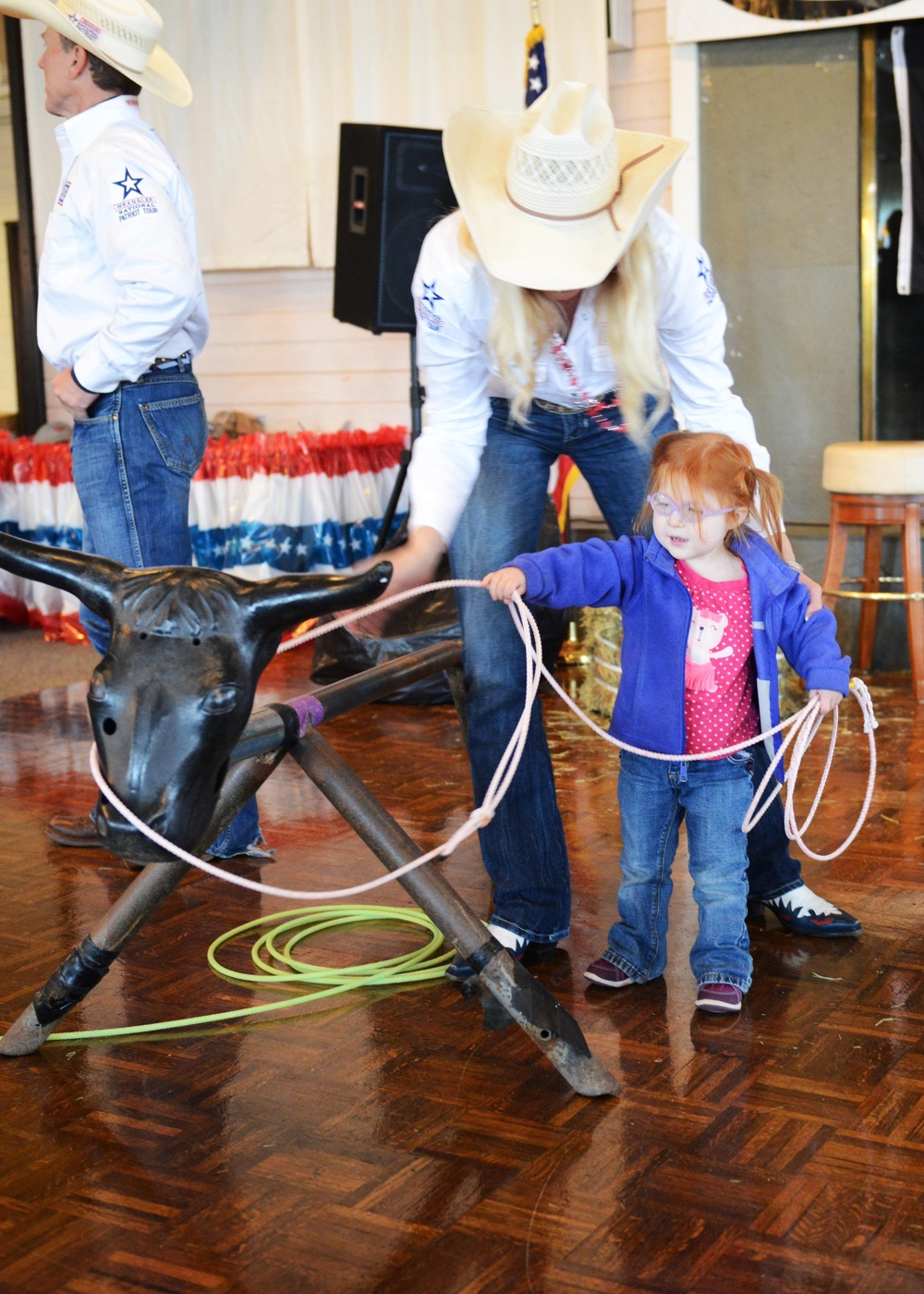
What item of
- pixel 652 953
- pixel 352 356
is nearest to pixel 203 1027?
pixel 652 953

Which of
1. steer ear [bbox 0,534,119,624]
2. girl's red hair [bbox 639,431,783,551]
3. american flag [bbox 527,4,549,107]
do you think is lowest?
steer ear [bbox 0,534,119,624]

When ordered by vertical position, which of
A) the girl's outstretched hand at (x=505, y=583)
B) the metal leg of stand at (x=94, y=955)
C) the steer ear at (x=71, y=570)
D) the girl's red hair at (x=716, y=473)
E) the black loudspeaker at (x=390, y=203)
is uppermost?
the black loudspeaker at (x=390, y=203)

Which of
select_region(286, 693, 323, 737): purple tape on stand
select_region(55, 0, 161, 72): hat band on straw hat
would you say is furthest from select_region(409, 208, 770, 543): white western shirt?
select_region(55, 0, 161, 72): hat band on straw hat

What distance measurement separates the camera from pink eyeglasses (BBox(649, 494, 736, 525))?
2.22 m

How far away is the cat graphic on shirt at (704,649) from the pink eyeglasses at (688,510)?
0.54 ft

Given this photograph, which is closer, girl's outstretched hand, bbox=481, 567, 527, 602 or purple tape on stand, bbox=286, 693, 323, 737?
purple tape on stand, bbox=286, 693, 323, 737

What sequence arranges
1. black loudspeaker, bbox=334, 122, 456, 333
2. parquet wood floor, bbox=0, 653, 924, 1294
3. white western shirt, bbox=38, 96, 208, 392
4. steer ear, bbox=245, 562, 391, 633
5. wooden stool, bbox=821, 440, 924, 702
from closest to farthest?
parquet wood floor, bbox=0, 653, 924, 1294, steer ear, bbox=245, 562, 391, 633, white western shirt, bbox=38, 96, 208, 392, wooden stool, bbox=821, 440, 924, 702, black loudspeaker, bbox=334, 122, 456, 333

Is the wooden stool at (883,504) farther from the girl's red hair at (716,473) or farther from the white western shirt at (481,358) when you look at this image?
the girl's red hair at (716,473)

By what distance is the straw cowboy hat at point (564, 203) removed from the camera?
2.10 metres

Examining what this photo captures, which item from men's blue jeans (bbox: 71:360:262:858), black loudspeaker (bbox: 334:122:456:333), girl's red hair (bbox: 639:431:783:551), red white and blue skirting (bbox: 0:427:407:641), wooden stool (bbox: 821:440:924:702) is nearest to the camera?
girl's red hair (bbox: 639:431:783:551)

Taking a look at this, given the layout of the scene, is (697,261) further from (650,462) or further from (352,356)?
(352,356)

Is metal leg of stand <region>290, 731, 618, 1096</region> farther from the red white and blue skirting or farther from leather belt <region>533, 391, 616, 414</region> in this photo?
the red white and blue skirting

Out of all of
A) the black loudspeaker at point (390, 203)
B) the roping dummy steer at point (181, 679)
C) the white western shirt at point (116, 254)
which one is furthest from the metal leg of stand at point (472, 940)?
the black loudspeaker at point (390, 203)

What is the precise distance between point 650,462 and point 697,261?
0.33m
